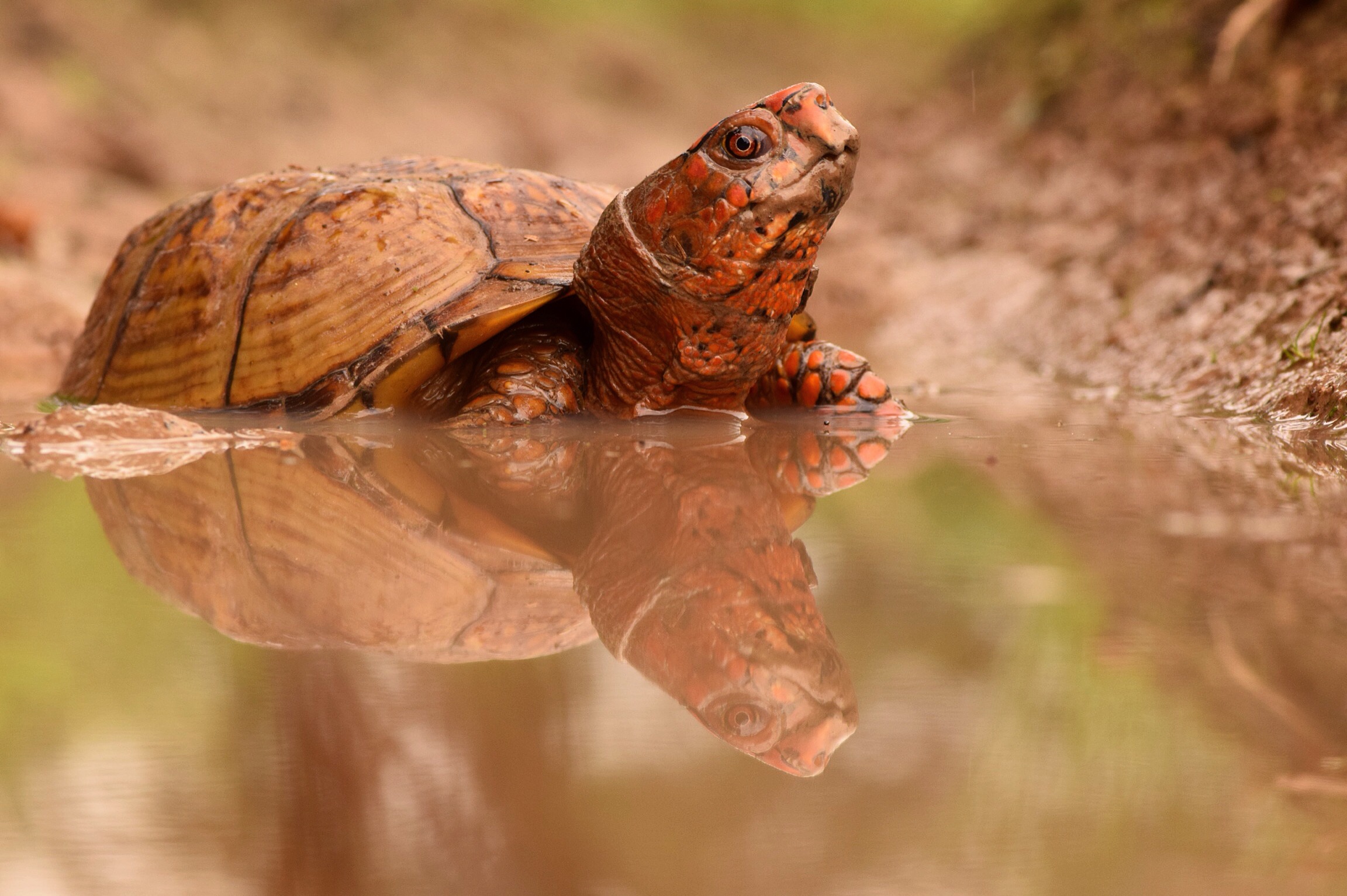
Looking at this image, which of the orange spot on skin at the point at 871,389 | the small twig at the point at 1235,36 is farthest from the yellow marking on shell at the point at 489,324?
the small twig at the point at 1235,36

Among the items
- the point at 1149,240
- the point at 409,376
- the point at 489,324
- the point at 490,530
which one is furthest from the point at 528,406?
the point at 1149,240

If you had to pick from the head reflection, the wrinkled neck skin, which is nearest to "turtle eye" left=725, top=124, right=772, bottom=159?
the wrinkled neck skin

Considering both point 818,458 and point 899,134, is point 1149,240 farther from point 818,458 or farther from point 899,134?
point 899,134

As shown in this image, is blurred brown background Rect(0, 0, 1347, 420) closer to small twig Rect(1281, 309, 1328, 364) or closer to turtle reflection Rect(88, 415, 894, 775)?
small twig Rect(1281, 309, 1328, 364)

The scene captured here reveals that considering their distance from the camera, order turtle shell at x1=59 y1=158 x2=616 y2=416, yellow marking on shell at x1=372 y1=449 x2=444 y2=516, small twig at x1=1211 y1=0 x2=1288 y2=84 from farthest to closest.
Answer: small twig at x1=1211 y1=0 x2=1288 y2=84 < turtle shell at x1=59 y1=158 x2=616 y2=416 < yellow marking on shell at x1=372 y1=449 x2=444 y2=516

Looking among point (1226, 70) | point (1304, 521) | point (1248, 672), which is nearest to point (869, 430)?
point (1304, 521)

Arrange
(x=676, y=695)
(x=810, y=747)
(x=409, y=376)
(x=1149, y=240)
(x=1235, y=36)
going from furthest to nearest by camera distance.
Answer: (x=1235, y=36)
(x=1149, y=240)
(x=409, y=376)
(x=676, y=695)
(x=810, y=747)

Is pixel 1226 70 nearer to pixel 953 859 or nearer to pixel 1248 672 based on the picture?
pixel 1248 672
